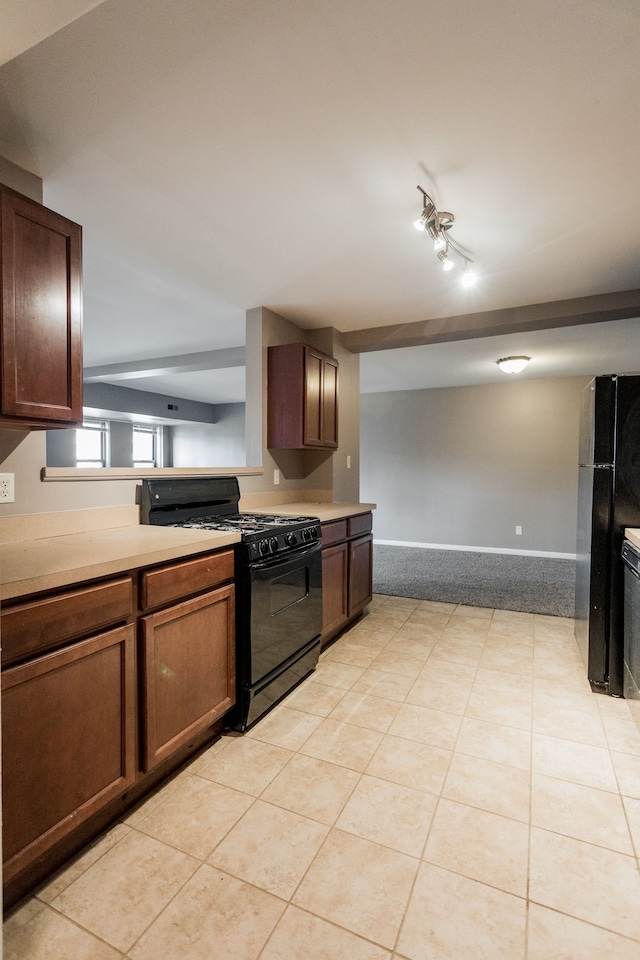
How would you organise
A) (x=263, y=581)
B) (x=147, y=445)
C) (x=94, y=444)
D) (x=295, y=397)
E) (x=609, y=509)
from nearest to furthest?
(x=263, y=581) < (x=609, y=509) < (x=295, y=397) < (x=94, y=444) < (x=147, y=445)

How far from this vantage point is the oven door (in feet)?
6.91

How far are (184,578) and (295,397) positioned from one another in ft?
6.59

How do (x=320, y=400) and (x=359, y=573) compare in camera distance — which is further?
(x=320, y=400)

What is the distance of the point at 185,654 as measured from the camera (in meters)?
1.79

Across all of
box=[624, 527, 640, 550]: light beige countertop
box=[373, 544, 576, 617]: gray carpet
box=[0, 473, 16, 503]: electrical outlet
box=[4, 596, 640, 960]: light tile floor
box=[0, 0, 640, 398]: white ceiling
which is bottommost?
box=[4, 596, 640, 960]: light tile floor

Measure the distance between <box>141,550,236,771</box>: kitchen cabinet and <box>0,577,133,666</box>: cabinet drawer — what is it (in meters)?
0.12

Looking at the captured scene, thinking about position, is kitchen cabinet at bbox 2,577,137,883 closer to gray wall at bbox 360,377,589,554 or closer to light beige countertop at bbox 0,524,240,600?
light beige countertop at bbox 0,524,240,600

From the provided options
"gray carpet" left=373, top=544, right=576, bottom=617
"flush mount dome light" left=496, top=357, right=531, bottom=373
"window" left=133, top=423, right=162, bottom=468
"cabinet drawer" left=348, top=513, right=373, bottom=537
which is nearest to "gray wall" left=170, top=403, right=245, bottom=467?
"window" left=133, top=423, right=162, bottom=468

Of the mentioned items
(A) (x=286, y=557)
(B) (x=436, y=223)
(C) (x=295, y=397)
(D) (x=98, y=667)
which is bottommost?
(D) (x=98, y=667)

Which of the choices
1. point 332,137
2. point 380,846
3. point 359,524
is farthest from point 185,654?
point 332,137

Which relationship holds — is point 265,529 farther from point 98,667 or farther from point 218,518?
point 98,667

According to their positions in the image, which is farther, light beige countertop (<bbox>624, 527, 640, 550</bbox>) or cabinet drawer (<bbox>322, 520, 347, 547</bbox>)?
cabinet drawer (<bbox>322, 520, 347, 547</bbox>)

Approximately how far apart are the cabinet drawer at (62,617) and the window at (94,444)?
7246mm

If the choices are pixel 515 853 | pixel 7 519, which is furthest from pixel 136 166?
pixel 515 853
